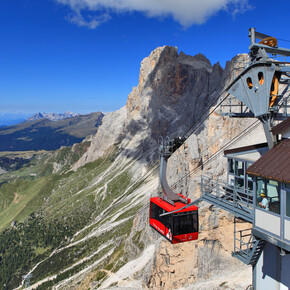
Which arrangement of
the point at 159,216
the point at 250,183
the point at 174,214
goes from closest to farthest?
1. the point at 250,183
2. the point at 174,214
3. the point at 159,216

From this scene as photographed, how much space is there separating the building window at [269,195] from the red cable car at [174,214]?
1336 centimetres

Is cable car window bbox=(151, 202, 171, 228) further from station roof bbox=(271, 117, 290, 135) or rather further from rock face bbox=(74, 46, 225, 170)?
rock face bbox=(74, 46, 225, 170)

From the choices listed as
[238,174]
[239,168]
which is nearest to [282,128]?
[239,168]

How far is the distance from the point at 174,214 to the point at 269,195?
14.5 metres

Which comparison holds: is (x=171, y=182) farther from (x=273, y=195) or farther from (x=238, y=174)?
(x=273, y=195)

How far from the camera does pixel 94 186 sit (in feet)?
607

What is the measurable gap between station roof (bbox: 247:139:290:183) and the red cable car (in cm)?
1388

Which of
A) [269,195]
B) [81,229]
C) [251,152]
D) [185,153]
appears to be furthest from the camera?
[81,229]

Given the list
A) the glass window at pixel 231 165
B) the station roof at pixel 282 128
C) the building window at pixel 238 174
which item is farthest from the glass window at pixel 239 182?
the station roof at pixel 282 128

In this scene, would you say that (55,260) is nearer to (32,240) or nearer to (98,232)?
(98,232)

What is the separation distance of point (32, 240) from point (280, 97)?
589 feet

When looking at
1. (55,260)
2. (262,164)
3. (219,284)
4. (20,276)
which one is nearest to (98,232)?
(55,260)

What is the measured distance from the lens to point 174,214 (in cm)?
2762

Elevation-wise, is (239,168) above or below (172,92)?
below
